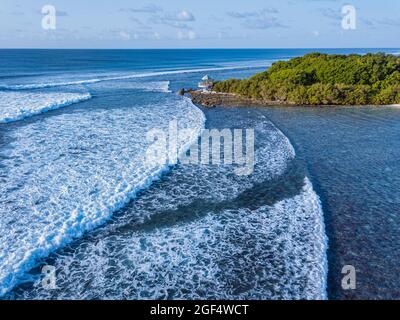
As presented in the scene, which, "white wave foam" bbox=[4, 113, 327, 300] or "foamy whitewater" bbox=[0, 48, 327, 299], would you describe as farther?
"foamy whitewater" bbox=[0, 48, 327, 299]

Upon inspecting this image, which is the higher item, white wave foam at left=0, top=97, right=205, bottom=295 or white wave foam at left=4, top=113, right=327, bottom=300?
white wave foam at left=0, top=97, right=205, bottom=295

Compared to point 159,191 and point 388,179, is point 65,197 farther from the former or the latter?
point 388,179

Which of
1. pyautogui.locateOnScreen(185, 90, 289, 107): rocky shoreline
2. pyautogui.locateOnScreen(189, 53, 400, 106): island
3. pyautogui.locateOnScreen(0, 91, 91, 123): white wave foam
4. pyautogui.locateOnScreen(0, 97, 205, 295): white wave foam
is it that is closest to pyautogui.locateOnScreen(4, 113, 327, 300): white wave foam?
pyautogui.locateOnScreen(0, 97, 205, 295): white wave foam

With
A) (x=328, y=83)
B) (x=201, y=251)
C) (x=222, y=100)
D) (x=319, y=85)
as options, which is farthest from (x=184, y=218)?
(x=328, y=83)

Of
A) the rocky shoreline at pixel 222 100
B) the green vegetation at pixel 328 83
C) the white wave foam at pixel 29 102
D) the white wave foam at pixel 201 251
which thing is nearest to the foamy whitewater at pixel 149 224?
the white wave foam at pixel 201 251

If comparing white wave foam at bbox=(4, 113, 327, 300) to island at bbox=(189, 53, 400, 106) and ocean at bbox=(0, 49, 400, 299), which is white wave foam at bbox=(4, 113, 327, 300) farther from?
island at bbox=(189, 53, 400, 106)

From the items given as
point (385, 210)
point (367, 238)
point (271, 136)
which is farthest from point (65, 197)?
point (271, 136)

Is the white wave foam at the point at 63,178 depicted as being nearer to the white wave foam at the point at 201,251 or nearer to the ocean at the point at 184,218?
the ocean at the point at 184,218
